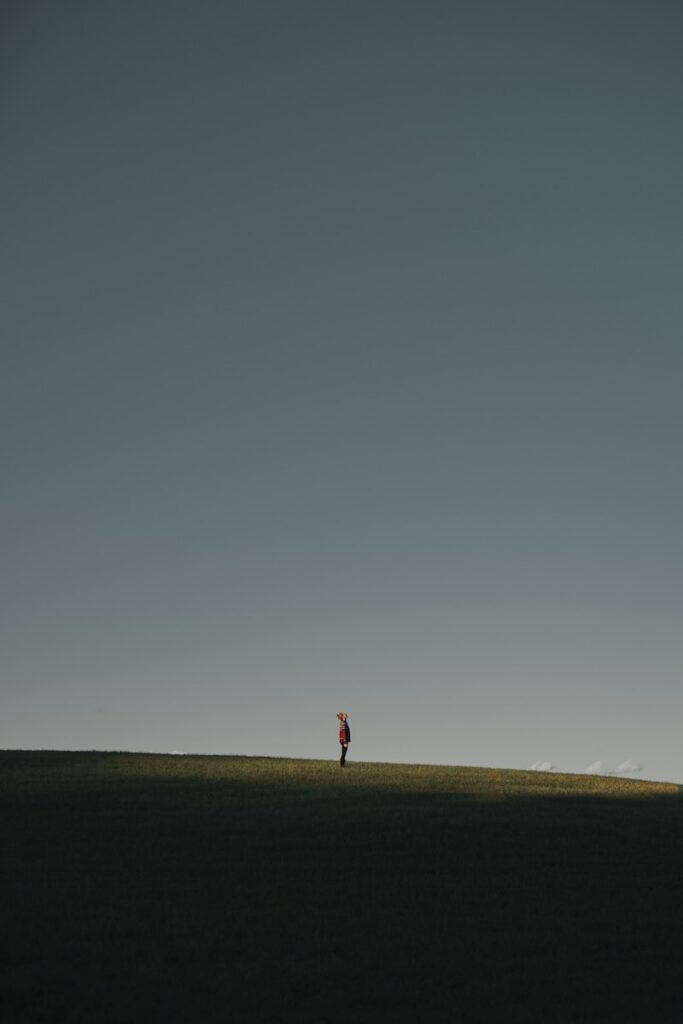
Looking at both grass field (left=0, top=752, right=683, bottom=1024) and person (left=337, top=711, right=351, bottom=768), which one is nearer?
grass field (left=0, top=752, right=683, bottom=1024)

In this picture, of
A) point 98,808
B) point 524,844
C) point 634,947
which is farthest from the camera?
point 98,808

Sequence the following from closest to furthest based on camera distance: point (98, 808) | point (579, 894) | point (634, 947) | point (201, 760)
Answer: point (634, 947) → point (579, 894) → point (98, 808) → point (201, 760)

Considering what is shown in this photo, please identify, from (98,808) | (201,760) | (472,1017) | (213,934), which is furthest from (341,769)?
(472,1017)

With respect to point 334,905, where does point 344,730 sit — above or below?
above

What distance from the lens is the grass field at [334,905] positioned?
57.4 feet

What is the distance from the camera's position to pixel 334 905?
22422mm

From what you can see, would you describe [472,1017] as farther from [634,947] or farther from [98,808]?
[98,808]

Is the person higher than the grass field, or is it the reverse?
the person

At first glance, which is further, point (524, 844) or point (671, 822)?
point (671, 822)

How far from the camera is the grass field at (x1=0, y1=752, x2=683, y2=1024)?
17.5 metres

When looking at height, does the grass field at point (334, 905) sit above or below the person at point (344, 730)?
below

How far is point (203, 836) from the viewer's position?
93.3 feet

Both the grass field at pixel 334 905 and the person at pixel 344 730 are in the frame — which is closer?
the grass field at pixel 334 905

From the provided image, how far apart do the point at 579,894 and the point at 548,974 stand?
5.05 m
